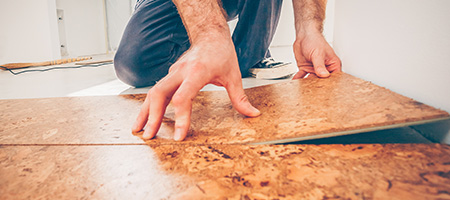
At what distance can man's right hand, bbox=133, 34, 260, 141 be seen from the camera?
0.73 metres

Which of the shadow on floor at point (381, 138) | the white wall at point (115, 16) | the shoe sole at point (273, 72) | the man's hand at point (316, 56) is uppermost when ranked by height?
the white wall at point (115, 16)

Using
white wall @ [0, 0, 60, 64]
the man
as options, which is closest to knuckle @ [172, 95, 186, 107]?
the man

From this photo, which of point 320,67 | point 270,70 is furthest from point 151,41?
point 320,67

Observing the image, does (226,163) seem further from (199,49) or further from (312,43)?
(312,43)

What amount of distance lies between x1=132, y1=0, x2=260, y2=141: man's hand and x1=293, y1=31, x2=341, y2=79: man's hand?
0.51m

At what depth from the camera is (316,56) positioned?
124cm

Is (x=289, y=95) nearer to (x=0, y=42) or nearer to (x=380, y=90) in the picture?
(x=380, y=90)

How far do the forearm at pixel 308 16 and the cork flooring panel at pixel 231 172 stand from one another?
89 cm

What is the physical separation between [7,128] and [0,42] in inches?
162

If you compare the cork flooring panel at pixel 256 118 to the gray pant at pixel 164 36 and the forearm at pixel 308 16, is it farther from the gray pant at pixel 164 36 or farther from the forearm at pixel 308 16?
the gray pant at pixel 164 36

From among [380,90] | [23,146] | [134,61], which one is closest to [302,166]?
[380,90]

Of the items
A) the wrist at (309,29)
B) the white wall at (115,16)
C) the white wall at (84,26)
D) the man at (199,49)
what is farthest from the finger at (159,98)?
the white wall at (115,16)

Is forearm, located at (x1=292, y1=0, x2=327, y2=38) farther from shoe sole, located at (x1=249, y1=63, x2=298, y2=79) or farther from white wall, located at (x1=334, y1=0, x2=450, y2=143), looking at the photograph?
shoe sole, located at (x1=249, y1=63, x2=298, y2=79)

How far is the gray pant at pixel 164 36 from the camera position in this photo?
187 centimetres
